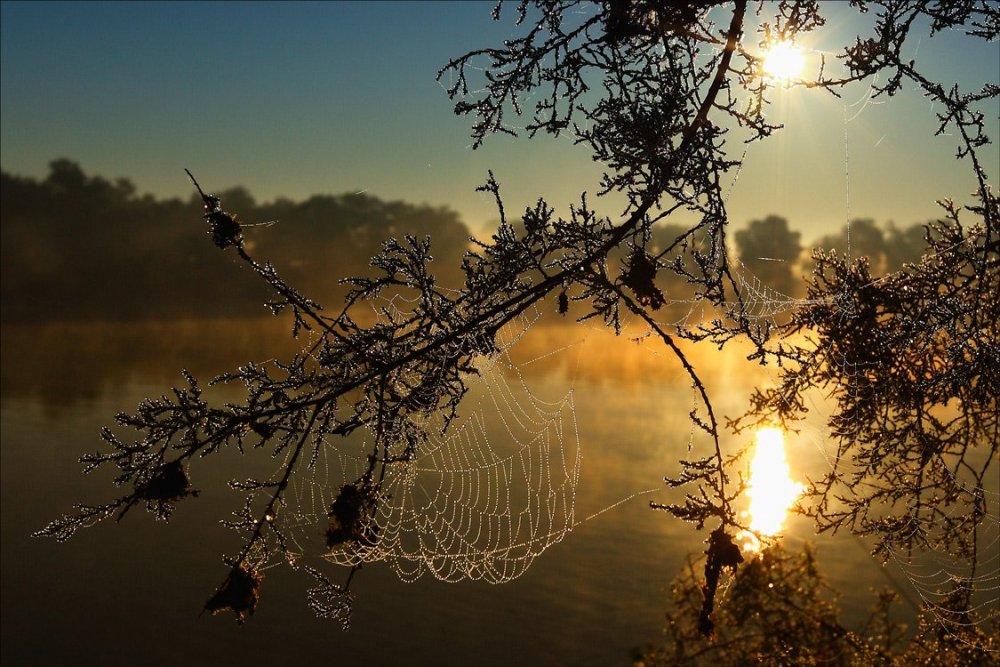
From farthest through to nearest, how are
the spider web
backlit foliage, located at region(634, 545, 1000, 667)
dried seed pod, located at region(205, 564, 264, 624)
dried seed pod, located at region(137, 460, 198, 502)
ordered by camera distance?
the spider web → backlit foliage, located at region(634, 545, 1000, 667) → dried seed pod, located at region(137, 460, 198, 502) → dried seed pod, located at region(205, 564, 264, 624)

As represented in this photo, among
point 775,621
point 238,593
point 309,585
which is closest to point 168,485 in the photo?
point 238,593

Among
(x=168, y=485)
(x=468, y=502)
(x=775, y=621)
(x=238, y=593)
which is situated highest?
(x=468, y=502)

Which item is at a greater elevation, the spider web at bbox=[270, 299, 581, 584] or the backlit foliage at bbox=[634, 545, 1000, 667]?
the spider web at bbox=[270, 299, 581, 584]

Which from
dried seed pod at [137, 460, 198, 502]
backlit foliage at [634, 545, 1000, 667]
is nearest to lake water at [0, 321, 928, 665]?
backlit foliage at [634, 545, 1000, 667]

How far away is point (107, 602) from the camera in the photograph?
5312cm

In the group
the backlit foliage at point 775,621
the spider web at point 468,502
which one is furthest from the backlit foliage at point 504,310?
the spider web at point 468,502

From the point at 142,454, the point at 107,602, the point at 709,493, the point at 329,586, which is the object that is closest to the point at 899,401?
the point at 709,493

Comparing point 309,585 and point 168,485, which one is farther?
point 309,585

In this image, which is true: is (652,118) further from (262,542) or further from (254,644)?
(254,644)

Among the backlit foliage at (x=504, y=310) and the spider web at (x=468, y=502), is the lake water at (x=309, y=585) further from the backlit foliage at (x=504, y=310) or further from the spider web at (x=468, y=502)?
the backlit foliage at (x=504, y=310)

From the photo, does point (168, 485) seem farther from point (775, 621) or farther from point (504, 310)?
point (775, 621)

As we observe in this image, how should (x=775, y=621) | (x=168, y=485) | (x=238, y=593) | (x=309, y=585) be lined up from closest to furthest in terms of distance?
1. (x=238, y=593)
2. (x=168, y=485)
3. (x=775, y=621)
4. (x=309, y=585)

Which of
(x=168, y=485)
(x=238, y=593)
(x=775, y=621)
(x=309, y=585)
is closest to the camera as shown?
(x=238, y=593)

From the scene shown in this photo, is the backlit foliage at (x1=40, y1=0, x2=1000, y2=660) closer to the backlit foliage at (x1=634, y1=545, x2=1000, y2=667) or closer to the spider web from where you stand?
the backlit foliage at (x1=634, y1=545, x2=1000, y2=667)
